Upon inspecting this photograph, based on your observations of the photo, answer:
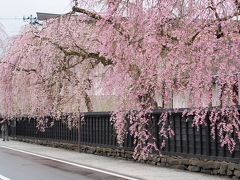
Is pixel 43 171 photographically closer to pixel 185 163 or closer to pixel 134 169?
pixel 134 169

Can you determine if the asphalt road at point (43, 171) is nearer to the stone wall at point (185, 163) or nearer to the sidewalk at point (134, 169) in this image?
the sidewalk at point (134, 169)

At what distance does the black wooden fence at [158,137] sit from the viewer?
12781mm

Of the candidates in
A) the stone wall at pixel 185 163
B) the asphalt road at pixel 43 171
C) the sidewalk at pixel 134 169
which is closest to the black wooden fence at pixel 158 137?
the stone wall at pixel 185 163

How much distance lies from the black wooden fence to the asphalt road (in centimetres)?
247

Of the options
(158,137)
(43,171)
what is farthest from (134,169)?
(43,171)

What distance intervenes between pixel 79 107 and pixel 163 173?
858cm

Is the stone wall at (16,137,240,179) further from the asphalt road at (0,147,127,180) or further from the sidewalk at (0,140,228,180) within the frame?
the asphalt road at (0,147,127,180)

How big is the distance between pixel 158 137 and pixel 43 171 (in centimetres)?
382

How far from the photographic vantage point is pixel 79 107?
69.0ft

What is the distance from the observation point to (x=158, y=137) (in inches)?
613

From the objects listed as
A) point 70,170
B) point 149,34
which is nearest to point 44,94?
point 70,170

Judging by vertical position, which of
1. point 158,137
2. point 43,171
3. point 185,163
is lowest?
point 43,171

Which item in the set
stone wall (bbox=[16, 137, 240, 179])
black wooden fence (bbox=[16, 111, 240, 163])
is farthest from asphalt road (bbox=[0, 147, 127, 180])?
black wooden fence (bbox=[16, 111, 240, 163])

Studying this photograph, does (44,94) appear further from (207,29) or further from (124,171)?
(207,29)
